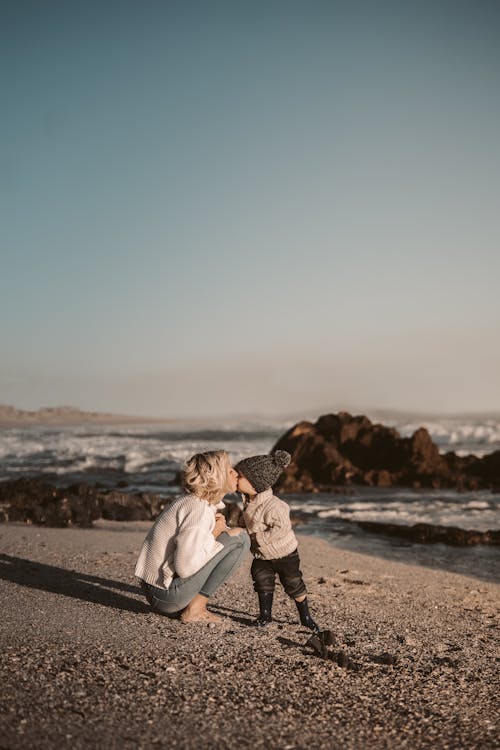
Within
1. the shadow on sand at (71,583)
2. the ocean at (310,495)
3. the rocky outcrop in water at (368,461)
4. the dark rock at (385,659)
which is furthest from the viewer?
the rocky outcrop in water at (368,461)

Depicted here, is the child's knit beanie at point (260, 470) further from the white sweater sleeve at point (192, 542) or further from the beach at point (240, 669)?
the beach at point (240, 669)

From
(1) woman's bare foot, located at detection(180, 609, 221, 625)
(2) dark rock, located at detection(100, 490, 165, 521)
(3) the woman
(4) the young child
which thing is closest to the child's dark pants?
(4) the young child

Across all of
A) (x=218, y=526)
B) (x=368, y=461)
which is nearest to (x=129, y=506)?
(x=218, y=526)

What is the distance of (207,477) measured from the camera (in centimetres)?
528

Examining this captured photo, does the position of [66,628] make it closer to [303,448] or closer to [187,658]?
[187,658]

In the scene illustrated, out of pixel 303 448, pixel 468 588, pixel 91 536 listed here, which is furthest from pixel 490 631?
pixel 303 448

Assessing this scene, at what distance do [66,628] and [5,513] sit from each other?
26.3 feet

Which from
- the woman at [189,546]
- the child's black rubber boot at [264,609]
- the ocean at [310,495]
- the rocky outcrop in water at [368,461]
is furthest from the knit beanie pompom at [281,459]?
the rocky outcrop in water at [368,461]

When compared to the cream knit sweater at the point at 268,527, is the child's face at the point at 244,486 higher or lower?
higher

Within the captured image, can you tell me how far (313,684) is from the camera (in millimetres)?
4309

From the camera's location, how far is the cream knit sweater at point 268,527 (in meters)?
5.55

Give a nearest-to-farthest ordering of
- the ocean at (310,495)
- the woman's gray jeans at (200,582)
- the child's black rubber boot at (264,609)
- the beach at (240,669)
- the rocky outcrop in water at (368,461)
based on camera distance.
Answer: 1. the beach at (240,669)
2. the woman's gray jeans at (200,582)
3. the child's black rubber boot at (264,609)
4. the ocean at (310,495)
5. the rocky outcrop in water at (368,461)

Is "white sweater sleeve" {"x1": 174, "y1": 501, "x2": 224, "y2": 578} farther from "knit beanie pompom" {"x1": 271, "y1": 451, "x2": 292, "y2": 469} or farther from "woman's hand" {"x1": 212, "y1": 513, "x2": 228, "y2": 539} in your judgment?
"knit beanie pompom" {"x1": 271, "y1": 451, "x2": 292, "y2": 469}

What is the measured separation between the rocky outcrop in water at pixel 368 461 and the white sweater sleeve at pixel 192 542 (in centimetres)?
1495
